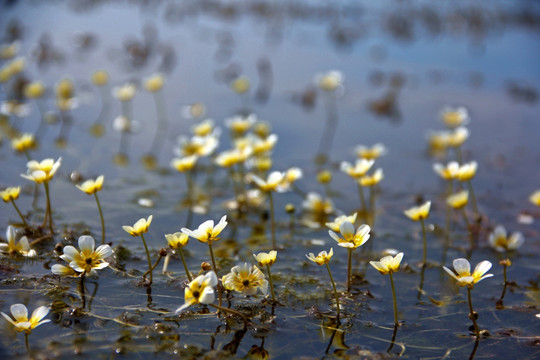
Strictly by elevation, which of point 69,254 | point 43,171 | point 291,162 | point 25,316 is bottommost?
point 291,162

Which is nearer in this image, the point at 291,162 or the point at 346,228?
the point at 346,228

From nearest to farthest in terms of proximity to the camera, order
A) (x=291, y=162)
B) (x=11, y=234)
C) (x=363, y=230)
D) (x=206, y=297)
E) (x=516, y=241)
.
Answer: (x=206, y=297), (x=363, y=230), (x=11, y=234), (x=516, y=241), (x=291, y=162)

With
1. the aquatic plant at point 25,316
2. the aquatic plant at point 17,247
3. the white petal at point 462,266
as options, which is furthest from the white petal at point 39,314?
the white petal at point 462,266

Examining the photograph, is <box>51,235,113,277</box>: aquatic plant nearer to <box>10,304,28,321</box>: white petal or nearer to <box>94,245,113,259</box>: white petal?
<box>94,245,113,259</box>: white petal

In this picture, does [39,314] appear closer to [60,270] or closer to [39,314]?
[39,314]

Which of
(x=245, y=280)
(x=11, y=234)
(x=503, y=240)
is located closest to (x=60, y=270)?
(x=11, y=234)

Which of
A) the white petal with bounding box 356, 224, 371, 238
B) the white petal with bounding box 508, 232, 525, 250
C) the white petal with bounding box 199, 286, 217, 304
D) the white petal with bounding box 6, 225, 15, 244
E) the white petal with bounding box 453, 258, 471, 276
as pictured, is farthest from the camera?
the white petal with bounding box 508, 232, 525, 250

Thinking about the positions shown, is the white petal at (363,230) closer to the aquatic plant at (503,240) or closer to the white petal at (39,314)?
the aquatic plant at (503,240)

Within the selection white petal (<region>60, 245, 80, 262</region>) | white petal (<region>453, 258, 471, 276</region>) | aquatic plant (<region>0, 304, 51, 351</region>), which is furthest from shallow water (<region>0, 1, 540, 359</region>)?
white petal (<region>453, 258, 471, 276</region>)
